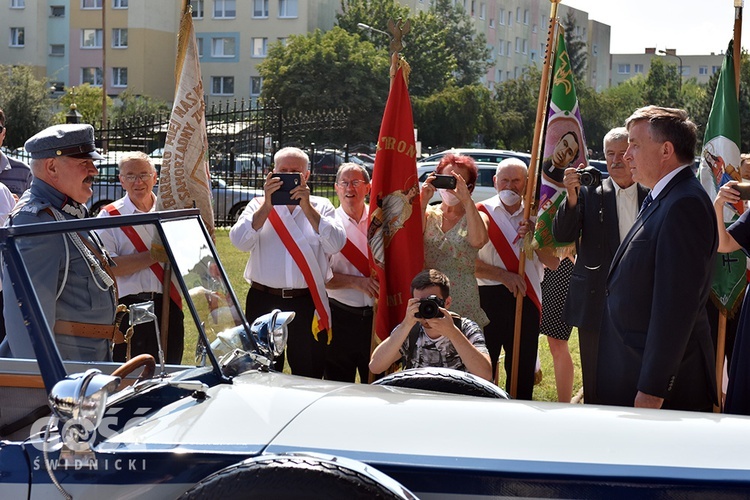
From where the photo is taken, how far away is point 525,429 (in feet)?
9.71

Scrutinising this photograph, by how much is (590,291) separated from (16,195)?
4103 mm

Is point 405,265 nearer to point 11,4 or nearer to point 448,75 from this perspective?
point 448,75

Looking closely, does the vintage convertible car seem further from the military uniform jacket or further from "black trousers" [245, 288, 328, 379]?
"black trousers" [245, 288, 328, 379]

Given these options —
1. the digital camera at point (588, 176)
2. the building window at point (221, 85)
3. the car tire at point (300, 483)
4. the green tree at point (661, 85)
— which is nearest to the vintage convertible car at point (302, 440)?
the car tire at point (300, 483)

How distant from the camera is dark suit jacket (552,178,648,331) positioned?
18.4 ft

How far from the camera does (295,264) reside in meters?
6.16

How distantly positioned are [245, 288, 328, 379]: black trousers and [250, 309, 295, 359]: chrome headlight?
241 cm

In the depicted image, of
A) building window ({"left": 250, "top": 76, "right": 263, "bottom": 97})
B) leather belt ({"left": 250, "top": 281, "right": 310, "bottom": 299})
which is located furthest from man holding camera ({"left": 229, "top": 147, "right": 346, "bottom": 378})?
building window ({"left": 250, "top": 76, "right": 263, "bottom": 97})

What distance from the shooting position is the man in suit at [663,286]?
157 inches

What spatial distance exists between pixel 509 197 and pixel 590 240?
104 centimetres

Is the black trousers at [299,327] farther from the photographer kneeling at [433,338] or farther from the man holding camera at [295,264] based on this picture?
the photographer kneeling at [433,338]

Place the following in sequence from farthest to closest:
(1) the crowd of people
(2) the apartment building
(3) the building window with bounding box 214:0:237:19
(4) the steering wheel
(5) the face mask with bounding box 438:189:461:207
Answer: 1. (2) the apartment building
2. (3) the building window with bounding box 214:0:237:19
3. (5) the face mask with bounding box 438:189:461:207
4. (1) the crowd of people
5. (4) the steering wheel

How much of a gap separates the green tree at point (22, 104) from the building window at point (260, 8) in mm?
21939

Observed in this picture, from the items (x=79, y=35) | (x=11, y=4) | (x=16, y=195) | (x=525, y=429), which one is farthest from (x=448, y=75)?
(x=525, y=429)
